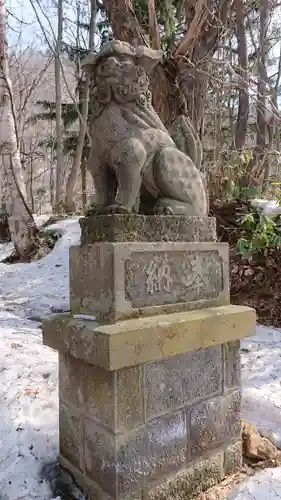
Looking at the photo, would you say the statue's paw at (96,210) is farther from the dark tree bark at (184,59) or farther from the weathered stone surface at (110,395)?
the dark tree bark at (184,59)

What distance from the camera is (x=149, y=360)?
1.62 m

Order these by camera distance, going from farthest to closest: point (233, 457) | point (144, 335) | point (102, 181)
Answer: point (233, 457), point (102, 181), point (144, 335)

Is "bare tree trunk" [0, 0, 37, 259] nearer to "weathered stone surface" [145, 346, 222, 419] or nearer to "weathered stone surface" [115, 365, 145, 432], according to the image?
"weathered stone surface" [145, 346, 222, 419]

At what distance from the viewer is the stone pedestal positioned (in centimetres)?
161

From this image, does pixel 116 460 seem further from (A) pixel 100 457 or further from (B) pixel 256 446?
(B) pixel 256 446

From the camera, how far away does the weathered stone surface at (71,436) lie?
1844 mm

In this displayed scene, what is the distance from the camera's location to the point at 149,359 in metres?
1.62

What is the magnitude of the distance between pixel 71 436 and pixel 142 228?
3.63 ft

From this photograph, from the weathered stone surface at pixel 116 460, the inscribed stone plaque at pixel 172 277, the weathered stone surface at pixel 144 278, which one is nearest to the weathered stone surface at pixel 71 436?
the weathered stone surface at pixel 116 460

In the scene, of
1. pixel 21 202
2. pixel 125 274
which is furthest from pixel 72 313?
pixel 21 202

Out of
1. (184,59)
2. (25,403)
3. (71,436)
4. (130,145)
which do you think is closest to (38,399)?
(25,403)

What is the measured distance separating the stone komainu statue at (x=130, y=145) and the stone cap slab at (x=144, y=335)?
0.51 meters

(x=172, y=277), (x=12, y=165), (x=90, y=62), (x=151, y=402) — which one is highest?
(x=12, y=165)

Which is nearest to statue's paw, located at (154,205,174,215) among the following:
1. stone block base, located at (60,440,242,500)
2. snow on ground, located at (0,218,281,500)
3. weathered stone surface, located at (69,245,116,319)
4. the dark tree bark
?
weathered stone surface, located at (69,245,116,319)
